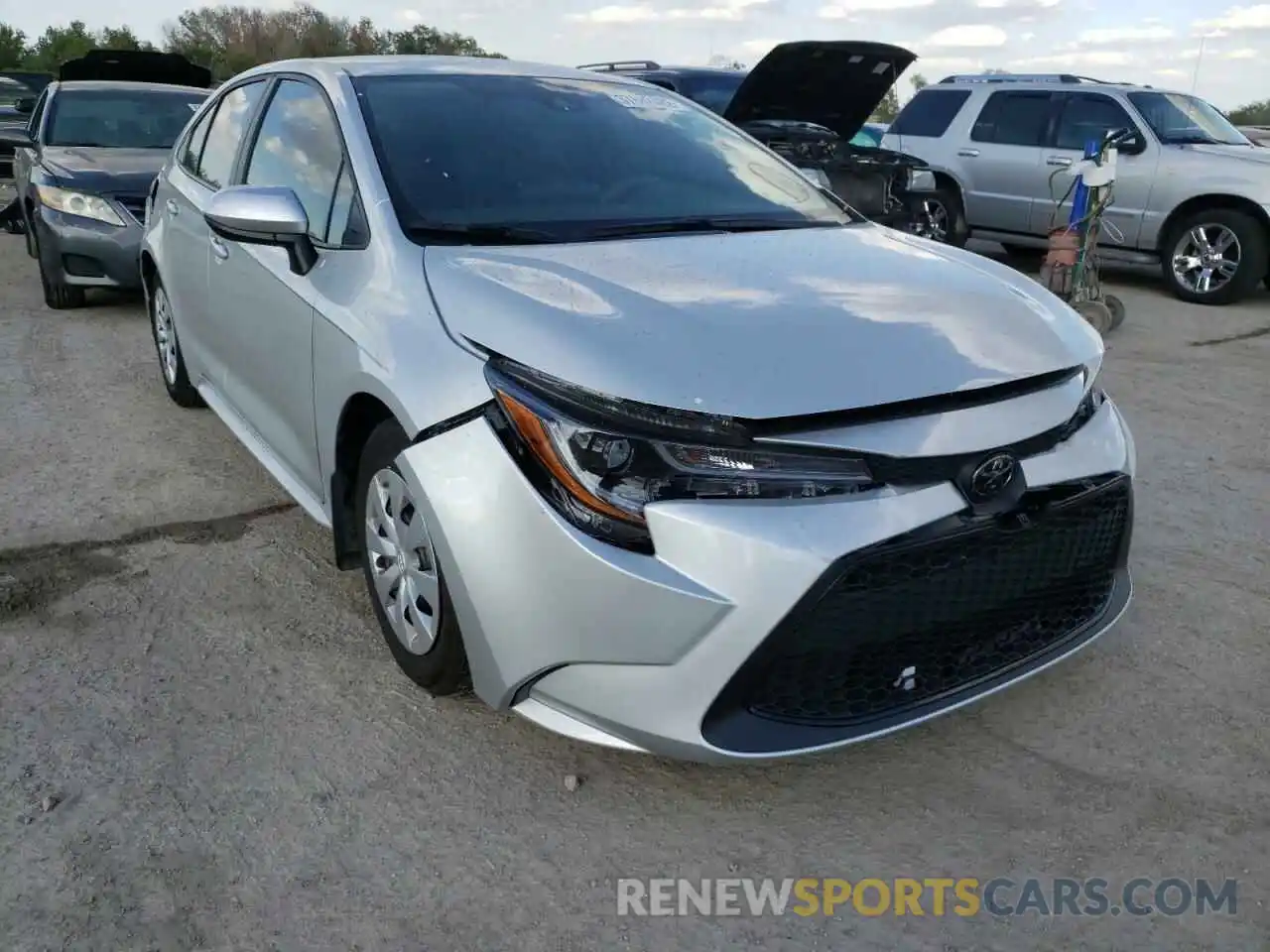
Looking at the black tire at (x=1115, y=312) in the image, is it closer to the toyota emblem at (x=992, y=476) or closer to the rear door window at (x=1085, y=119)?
the rear door window at (x=1085, y=119)

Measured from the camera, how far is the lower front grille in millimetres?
2156

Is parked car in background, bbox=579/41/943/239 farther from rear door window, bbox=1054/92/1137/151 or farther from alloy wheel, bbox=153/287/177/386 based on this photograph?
alloy wheel, bbox=153/287/177/386

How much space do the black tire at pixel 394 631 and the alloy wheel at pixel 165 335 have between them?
2.58 m

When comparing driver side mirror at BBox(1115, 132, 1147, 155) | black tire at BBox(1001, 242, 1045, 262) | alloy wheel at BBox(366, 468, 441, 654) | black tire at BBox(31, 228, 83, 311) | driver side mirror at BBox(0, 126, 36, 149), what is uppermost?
driver side mirror at BBox(1115, 132, 1147, 155)

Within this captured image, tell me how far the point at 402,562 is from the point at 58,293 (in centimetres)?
627

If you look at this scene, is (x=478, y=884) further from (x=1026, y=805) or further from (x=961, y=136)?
(x=961, y=136)

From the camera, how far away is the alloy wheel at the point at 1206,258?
8.83m

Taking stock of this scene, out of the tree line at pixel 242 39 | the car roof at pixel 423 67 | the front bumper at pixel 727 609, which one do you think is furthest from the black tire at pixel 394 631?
the tree line at pixel 242 39

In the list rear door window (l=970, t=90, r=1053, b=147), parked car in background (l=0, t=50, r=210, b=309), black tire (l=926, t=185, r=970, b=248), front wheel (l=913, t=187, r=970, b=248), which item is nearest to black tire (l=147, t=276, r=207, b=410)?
parked car in background (l=0, t=50, r=210, b=309)

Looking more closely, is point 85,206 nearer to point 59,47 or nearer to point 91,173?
point 91,173

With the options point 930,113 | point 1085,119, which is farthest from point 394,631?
point 930,113

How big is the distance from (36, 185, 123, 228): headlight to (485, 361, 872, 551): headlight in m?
6.33

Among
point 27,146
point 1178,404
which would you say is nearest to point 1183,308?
point 1178,404

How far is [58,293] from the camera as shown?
25.3 feet
